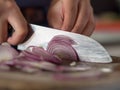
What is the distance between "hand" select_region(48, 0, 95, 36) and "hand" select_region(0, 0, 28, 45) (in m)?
0.11

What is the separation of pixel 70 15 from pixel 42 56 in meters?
0.17

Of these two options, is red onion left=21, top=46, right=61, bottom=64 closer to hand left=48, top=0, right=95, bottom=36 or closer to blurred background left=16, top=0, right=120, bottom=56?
hand left=48, top=0, right=95, bottom=36

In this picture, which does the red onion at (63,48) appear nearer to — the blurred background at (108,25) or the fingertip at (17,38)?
the fingertip at (17,38)

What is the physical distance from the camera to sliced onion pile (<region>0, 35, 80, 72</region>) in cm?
53

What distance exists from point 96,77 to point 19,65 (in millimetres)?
128

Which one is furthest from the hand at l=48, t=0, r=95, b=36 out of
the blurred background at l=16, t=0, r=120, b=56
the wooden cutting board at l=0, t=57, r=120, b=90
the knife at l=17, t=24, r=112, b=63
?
the blurred background at l=16, t=0, r=120, b=56

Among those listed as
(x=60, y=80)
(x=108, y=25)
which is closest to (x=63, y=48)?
(x=60, y=80)

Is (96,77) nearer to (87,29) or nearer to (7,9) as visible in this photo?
(7,9)

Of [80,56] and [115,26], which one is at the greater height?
[80,56]

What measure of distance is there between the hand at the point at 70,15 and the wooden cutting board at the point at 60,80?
8.8 inches

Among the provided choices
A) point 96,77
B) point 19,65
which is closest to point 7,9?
point 19,65

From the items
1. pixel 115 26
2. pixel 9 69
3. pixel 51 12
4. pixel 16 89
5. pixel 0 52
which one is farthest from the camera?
pixel 115 26

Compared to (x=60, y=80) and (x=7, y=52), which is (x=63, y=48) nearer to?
(x=7, y=52)

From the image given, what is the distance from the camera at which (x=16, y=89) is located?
39 centimetres
